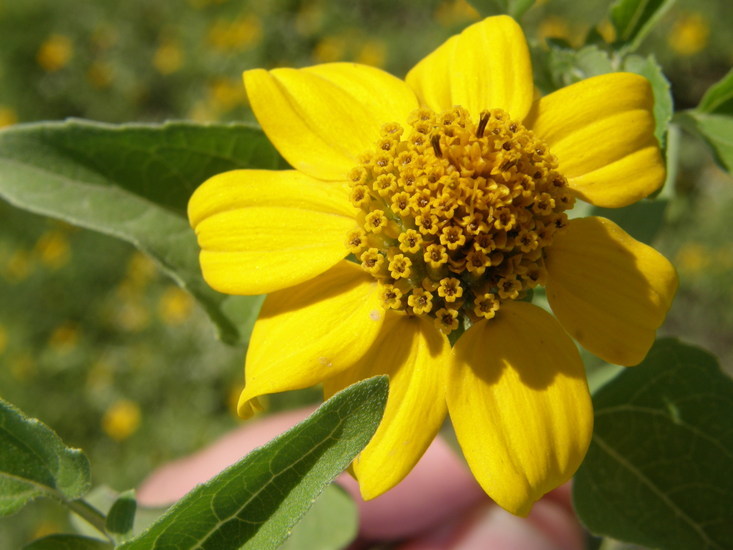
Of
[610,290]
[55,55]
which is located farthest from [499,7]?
[55,55]

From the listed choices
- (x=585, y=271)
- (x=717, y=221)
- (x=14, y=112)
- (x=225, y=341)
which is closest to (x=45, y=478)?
(x=225, y=341)

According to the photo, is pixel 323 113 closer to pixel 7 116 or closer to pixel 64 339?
pixel 64 339

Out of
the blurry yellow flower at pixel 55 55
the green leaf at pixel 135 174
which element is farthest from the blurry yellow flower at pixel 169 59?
the green leaf at pixel 135 174

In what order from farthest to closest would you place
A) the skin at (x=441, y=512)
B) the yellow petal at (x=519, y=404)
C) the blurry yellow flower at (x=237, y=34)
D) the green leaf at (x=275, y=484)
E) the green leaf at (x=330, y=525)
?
1. the blurry yellow flower at (x=237, y=34)
2. the skin at (x=441, y=512)
3. the green leaf at (x=330, y=525)
4. the yellow petal at (x=519, y=404)
5. the green leaf at (x=275, y=484)

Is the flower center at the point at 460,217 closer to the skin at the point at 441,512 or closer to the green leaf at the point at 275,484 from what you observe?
the green leaf at the point at 275,484

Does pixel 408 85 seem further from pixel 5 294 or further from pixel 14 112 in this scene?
pixel 14 112

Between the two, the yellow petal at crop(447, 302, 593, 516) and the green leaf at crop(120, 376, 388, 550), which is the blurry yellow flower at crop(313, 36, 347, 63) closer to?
the yellow petal at crop(447, 302, 593, 516)
